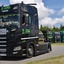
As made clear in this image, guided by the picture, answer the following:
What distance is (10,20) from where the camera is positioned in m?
16.7

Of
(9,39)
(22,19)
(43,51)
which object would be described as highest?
(22,19)

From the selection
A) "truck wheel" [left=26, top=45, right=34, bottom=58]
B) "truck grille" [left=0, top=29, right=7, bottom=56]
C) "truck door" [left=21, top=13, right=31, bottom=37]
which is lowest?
"truck wheel" [left=26, top=45, right=34, bottom=58]

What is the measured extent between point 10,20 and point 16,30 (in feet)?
2.94

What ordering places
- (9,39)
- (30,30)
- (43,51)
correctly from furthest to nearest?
(43,51) < (30,30) < (9,39)

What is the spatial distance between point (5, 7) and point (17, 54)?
10.3 ft

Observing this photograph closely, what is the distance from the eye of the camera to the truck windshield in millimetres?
16375

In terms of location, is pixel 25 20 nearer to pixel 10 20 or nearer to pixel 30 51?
pixel 10 20

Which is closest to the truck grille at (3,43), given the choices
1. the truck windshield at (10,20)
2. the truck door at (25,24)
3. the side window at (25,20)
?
the truck windshield at (10,20)

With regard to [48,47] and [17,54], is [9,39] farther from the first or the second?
[48,47]

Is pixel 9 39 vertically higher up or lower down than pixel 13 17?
lower down

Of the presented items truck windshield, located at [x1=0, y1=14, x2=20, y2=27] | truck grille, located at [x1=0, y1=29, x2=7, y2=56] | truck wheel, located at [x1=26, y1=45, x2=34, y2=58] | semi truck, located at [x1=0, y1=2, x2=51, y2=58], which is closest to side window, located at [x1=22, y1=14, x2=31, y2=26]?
semi truck, located at [x1=0, y1=2, x2=51, y2=58]

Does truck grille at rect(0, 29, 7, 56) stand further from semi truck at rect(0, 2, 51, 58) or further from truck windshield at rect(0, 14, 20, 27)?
truck windshield at rect(0, 14, 20, 27)

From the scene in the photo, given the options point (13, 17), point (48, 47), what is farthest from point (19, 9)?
point (48, 47)

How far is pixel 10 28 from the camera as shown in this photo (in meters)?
16.3
